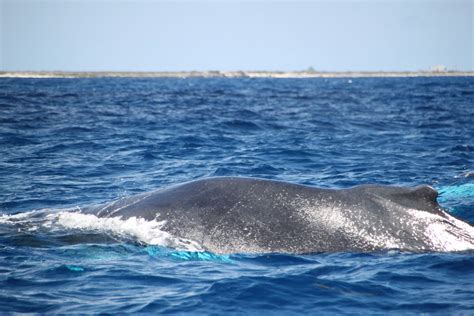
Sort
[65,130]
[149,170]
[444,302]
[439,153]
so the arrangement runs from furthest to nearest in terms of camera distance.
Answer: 1. [65,130]
2. [439,153]
3. [149,170]
4. [444,302]

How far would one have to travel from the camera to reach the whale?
816 cm

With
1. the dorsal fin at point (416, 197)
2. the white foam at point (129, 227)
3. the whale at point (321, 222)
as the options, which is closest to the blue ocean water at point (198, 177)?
the white foam at point (129, 227)

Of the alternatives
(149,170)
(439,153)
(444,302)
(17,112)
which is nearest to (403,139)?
(439,153)

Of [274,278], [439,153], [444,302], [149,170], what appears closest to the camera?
[444,302]

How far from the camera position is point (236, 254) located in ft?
26.8

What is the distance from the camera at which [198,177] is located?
49.8 ft

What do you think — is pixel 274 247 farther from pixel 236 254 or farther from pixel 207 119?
pixel 207 119

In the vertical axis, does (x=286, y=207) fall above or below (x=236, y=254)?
above

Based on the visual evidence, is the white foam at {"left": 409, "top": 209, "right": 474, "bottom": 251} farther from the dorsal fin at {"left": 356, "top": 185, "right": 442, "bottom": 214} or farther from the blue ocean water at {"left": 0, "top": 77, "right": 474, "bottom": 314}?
the blue ocean water at {"left": 0, "top": 77, "right": 474, "bottom": 314}

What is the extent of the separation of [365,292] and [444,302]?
0.85 m

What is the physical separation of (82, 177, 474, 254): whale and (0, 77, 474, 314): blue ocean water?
21 cm

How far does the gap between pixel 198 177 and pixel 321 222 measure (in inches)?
285

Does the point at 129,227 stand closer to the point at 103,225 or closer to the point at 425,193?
the point at 103,225

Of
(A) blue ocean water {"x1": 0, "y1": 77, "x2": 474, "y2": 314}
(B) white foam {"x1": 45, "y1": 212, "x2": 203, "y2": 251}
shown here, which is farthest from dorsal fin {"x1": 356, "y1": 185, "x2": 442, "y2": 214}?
(B) white foam {"x1": 45, "y1": 212, "x2": 203, "y2": 251}
